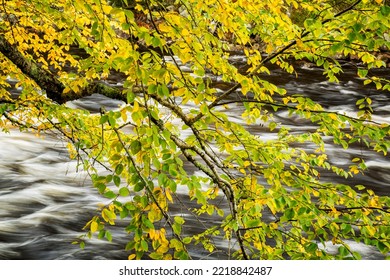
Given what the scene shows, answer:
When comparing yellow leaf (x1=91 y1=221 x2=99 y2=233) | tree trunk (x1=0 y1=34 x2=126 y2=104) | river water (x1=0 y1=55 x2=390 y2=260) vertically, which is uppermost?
tree trunk (x1=0 y1=34 x2=126 y2=104)

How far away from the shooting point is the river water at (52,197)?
6.66 m

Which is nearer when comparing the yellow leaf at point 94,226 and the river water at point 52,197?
the yellow leaf at point 94,226

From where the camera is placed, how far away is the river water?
→ 21.9ft

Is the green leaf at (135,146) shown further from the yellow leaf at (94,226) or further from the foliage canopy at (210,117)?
the yellow leaf at (94,226)

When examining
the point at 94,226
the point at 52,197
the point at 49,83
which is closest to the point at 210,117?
the point at 94,226

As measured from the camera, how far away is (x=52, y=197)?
8109 mm

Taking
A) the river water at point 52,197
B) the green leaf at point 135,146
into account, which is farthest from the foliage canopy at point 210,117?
the river water at point 52,197

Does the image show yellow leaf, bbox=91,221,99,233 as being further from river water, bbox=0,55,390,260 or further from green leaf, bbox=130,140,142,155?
river water, bbox=0,55,390,260

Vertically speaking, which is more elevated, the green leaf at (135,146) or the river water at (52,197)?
the green leaf at (135,146)

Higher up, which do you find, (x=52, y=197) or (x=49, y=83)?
(x=49, y=83)

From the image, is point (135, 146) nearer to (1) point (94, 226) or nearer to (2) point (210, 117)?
(1) point (94, 226)

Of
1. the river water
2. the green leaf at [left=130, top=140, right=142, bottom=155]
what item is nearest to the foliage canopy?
the green leaf at [left=130, top=140, right=142, bottom=155]

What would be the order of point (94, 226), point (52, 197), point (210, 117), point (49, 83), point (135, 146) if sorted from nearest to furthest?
1. point (135, 146)
2. point (94, 226)
3. point (210, 117)
4. point (49, 83)
5. point (52, 197)
